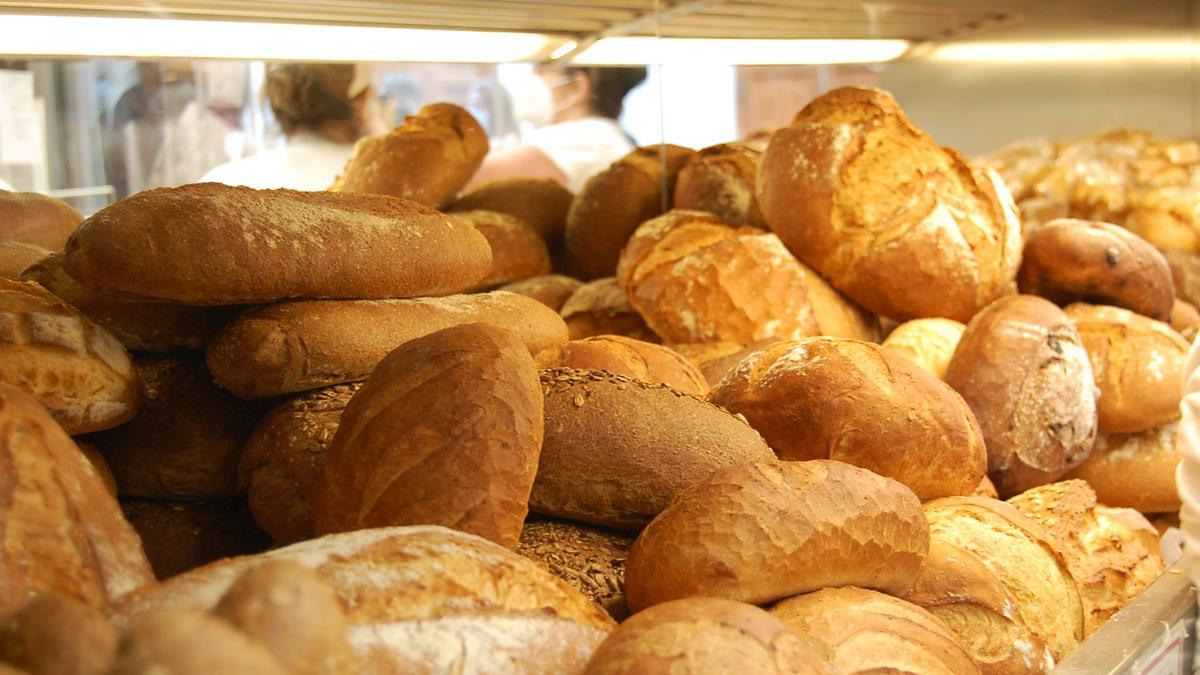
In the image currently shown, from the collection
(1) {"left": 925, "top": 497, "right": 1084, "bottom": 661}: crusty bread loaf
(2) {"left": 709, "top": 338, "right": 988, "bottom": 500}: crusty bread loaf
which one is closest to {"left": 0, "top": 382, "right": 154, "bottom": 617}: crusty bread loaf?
(2) {"left": 709, "top": 338, "right": 988, "bottom": 500}: crusty bread loaf

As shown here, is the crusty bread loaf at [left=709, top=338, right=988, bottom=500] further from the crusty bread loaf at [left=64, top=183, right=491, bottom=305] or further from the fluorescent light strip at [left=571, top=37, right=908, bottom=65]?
the fluorescent light strip at [left=571, top=37, right=908, bottom=65]

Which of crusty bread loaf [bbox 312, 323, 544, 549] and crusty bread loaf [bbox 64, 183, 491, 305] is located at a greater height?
crusty bread loaf [bbox 64, 183, 491, 305]

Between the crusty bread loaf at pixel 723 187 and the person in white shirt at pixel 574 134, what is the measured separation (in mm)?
217

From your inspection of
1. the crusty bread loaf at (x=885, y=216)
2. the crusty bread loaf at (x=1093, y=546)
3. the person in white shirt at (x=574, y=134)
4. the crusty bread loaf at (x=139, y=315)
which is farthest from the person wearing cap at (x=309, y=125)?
the crusty bread loaf at (x=1093, y=546)

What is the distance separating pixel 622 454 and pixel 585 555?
0.40ft

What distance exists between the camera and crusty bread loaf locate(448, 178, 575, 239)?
224cm

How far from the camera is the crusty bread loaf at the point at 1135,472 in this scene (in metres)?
2.11

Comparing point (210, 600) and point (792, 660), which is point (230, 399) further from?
point (792, 660)

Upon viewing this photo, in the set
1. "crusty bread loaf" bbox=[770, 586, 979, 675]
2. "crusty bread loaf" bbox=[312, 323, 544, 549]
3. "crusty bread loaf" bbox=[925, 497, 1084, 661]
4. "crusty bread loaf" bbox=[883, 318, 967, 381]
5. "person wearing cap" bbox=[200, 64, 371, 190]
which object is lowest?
"crusty bread loaf" bbox=[925, 497, 1084, 661]

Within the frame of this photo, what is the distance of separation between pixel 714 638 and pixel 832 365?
2.46 ft

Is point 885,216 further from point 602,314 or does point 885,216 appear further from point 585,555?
point 585,555

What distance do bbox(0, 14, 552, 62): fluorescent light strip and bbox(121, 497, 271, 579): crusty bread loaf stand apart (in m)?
0.74

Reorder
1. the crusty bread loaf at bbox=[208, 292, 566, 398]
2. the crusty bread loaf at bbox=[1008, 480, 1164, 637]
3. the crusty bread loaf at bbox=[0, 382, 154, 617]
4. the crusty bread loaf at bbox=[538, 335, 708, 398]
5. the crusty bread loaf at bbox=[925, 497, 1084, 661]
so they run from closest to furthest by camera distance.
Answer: the crusty bread loaf at bbox=[0, 382, 154, 617] < the crusty bread loaf at bbox=[208, 292, 566, 398] < the crusty bread loaf at bbox=[925, 497, 1084, 661] < the crusty bread loaf at bbox=[538, 335, 708, 398] < the crusty bread loaf at bbox=[1008, 480, 1164, 637]

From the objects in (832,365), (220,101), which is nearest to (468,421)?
(832,365)
